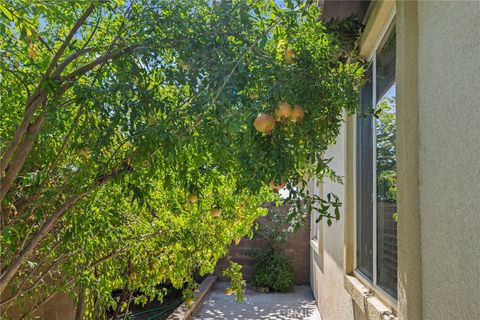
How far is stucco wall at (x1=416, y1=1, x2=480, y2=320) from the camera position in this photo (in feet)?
5.29

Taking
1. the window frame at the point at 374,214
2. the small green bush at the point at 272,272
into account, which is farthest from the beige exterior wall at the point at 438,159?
the small green bush at the point at 272,272

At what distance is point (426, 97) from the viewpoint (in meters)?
2.23

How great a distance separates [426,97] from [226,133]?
1041mm

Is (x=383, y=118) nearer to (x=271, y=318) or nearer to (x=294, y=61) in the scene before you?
(x=294, y=61)

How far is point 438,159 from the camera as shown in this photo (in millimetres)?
2010

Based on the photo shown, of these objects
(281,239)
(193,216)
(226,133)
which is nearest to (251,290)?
(281,239)

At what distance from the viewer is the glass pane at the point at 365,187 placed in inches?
146

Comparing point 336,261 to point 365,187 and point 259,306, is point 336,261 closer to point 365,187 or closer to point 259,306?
point 365,187

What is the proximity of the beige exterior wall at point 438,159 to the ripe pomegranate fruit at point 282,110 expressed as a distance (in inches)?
26.8

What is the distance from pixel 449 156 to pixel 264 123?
0.79 meters

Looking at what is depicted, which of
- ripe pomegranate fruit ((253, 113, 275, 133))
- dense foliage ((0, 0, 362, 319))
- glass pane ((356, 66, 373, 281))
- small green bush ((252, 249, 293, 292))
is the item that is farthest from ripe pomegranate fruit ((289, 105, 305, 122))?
small green bush ((252, 249, 293, 292))

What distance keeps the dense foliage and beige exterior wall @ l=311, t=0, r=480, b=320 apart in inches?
13.8

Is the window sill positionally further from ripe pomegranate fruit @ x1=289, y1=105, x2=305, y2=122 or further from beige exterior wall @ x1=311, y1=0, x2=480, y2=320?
ripe pomegranate fruit @ x1=289, y1=105, x2=305, y2=122

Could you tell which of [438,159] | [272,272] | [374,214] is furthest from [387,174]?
[272,272]
